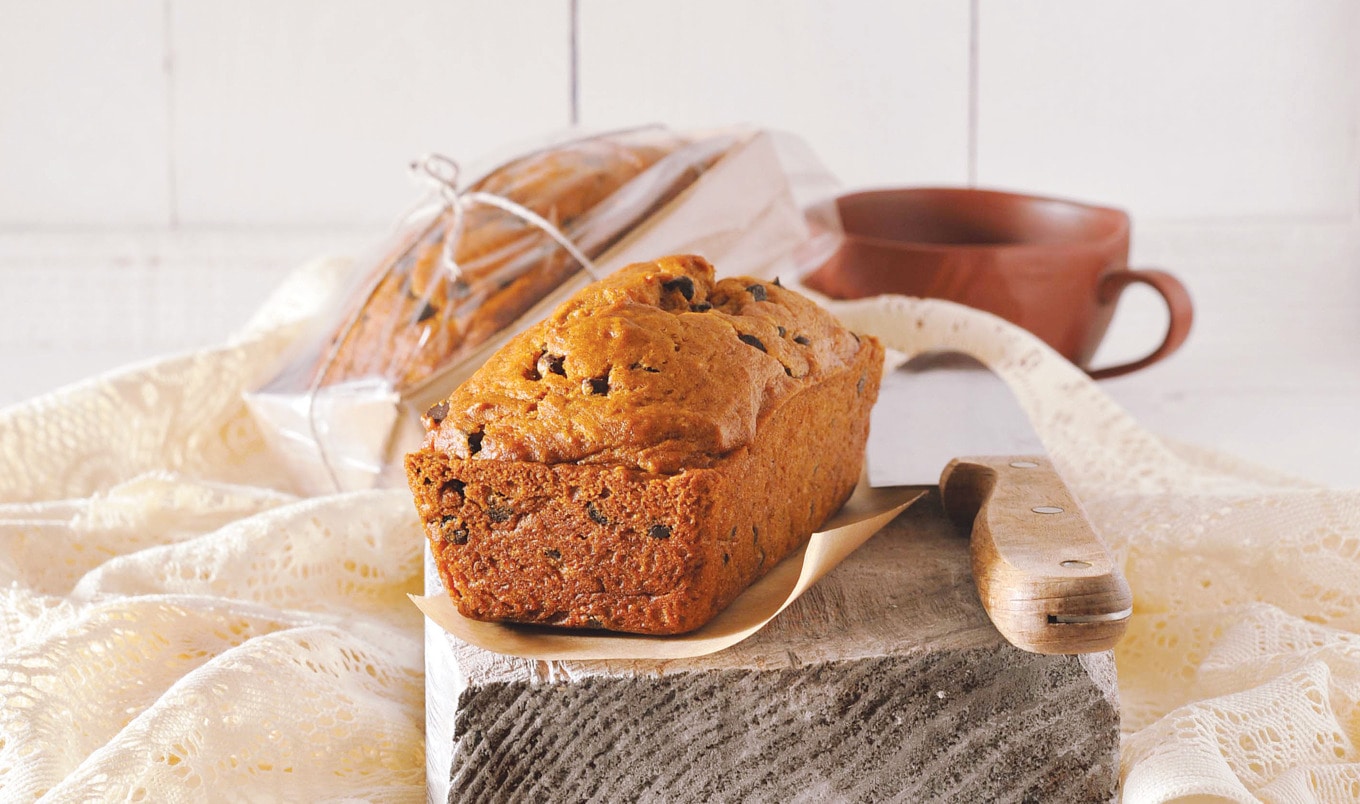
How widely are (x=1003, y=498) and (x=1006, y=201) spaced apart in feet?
2.78

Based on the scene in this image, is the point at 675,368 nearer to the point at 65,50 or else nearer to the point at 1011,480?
the point at 1011,480

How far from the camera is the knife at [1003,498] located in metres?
0.60

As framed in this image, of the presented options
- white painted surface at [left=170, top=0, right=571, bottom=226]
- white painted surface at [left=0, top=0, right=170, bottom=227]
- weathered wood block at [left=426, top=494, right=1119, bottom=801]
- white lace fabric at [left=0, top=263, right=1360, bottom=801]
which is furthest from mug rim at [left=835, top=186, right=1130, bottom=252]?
white painted surface at [left=0, top=0, right=170, bottom=227]

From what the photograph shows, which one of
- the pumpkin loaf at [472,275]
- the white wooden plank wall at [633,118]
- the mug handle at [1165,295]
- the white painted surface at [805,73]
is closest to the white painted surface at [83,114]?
the white wooden plank wall at [633,118]

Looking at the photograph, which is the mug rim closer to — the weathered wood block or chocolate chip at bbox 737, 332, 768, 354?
chocolate chip at bbox 737, 332, 768, 354

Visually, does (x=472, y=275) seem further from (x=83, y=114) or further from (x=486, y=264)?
(x=83, y=114)

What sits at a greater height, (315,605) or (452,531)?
(452,531)

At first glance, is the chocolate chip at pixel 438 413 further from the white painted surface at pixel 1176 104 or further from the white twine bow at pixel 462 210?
the white painted surface at pixel 1176 104

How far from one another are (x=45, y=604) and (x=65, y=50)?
1313 millimetres

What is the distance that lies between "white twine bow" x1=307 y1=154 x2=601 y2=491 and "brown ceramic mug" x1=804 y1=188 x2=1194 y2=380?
0.37m

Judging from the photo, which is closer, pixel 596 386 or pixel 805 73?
pixel 596 386

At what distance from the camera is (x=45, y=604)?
85 centimetres

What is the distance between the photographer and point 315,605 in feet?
3.02

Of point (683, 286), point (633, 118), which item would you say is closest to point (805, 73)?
point (633, 118)
